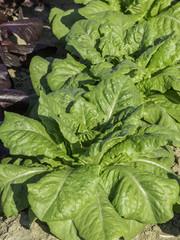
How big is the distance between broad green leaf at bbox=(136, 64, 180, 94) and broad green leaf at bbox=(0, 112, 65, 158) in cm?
151

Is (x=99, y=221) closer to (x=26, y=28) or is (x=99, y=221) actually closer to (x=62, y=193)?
(x=62, y=193)

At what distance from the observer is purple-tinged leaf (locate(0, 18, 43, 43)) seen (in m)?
5.30

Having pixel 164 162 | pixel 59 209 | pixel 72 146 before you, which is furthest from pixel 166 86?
pixel 59 209

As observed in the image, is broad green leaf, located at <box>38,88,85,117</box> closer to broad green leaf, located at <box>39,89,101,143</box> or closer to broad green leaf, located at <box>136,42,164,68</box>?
broad green leaf, located at <box>39,89,101,143</box>

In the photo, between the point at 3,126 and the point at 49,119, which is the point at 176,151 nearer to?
the point at 49,119

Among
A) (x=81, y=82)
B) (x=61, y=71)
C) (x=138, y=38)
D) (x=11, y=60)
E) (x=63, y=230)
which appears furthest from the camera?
(x=11, y=60)

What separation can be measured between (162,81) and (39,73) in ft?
5.42

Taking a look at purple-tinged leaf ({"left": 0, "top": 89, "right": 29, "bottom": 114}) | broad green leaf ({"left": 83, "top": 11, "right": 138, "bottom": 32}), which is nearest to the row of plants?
purple-tinged leaf ({"left": 0, "top": 89, "right": 29, "bottom": 114})

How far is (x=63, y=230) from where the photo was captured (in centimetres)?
302

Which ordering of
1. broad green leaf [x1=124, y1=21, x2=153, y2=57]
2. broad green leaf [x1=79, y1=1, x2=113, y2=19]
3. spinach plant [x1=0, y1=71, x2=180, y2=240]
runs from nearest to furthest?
spinach plant [x1=0, y1=71, x2=180, y2=240]
broad green leaf [x1=124, y1=21, x2=153, y2=57]
broad green leaf [x1=79, y1=1, x2=113, y2=19]

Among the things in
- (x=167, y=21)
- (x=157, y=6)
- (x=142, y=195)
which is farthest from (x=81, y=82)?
(x=157, y=6)

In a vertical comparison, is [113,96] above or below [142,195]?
above

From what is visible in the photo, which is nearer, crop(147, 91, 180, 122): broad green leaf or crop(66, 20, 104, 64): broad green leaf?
crop(147, 91, 180, 122): broad green leaf

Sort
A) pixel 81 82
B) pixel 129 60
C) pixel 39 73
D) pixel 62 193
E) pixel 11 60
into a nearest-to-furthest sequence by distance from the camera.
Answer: pixel 62 193 < pixel 129 60 < pixel 81 82 < pixel 39 73 < pixel 11 60
